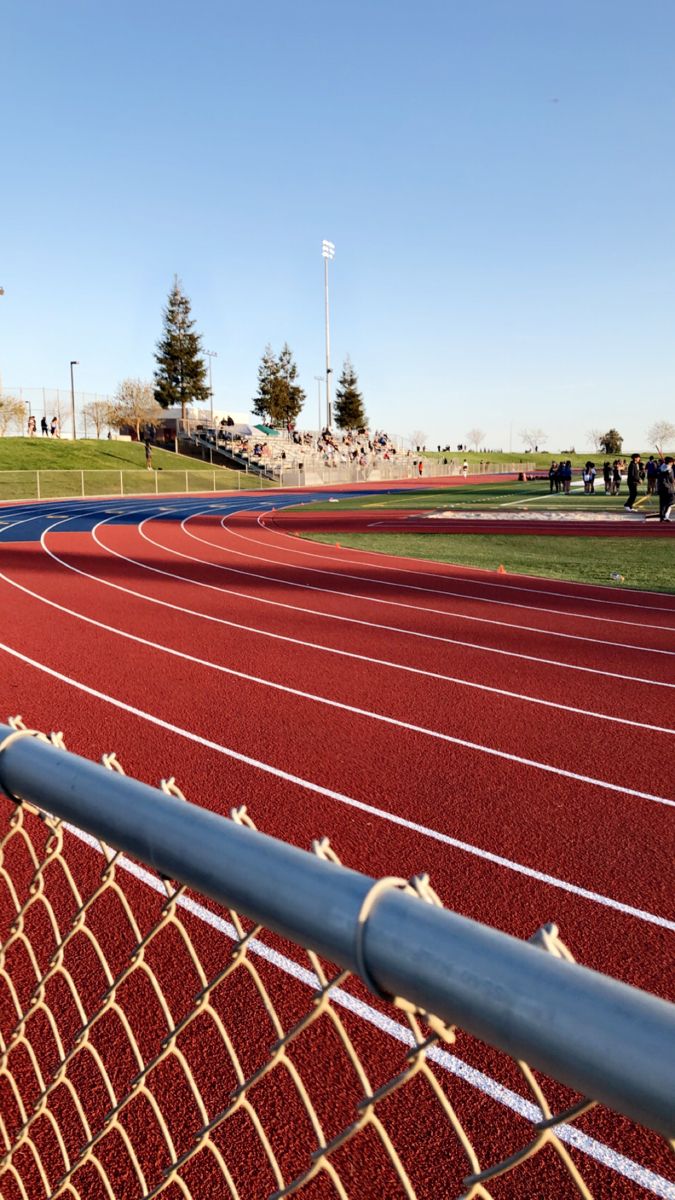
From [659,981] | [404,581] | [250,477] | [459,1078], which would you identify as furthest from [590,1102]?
[250,477]

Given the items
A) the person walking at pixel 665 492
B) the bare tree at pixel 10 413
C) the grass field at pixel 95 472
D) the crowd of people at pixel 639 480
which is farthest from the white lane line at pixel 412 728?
the bare tree at pixel 10 413

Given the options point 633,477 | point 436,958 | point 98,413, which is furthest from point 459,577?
point 98,413

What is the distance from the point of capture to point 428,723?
25.3 feet

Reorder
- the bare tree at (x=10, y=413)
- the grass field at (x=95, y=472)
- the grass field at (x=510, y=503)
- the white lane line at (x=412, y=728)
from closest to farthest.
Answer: the white lane line at (x=412, y=728), the grass field at (x=510, y=503), the grass field at (x=95, y=472), the bare tree at (x=10, y=413)

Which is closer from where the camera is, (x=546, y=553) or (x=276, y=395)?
(x=546, y=553)

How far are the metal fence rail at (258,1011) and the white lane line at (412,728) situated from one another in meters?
2.84

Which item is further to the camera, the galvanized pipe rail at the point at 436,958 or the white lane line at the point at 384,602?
the white lane line at the point at 384,602

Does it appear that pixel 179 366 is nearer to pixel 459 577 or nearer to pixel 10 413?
pixel 10 413

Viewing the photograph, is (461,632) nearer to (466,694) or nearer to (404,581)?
(466,694)

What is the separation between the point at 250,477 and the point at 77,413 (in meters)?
30.9

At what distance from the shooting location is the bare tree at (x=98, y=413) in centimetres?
8156

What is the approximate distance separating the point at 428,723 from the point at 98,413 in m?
79.9

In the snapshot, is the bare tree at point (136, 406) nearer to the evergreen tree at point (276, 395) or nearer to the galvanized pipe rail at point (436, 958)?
the evergreen tree at point (276, 395)

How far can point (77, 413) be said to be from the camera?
8281 cm
